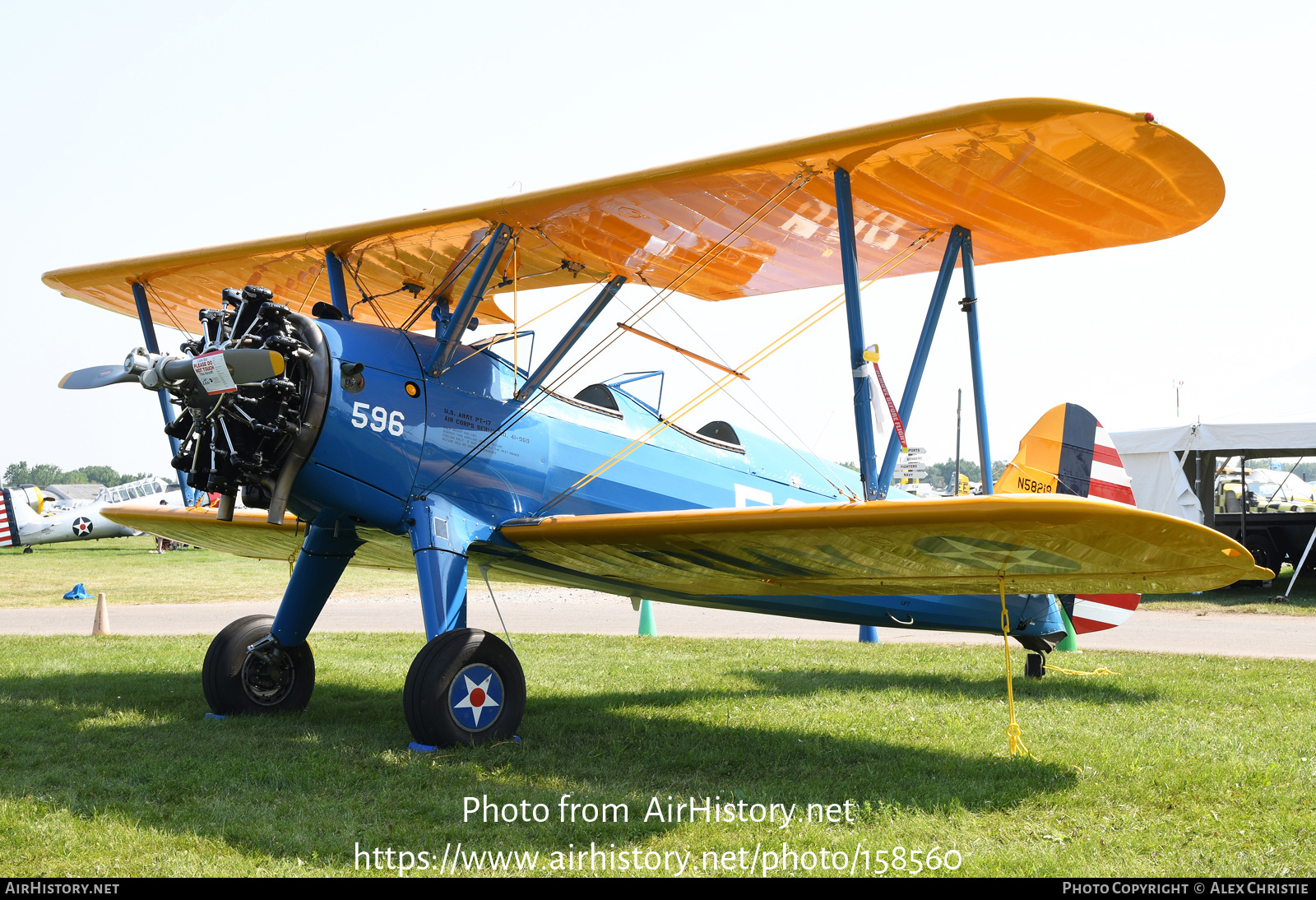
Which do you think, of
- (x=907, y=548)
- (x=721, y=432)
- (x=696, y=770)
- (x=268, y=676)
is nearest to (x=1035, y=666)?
(x=721, y=432)

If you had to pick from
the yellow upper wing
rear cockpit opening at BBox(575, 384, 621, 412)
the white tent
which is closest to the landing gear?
the yellow upper wing

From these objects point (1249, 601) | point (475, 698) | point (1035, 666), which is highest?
point (475, 698)

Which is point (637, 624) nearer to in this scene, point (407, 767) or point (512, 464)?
point (512, 464)

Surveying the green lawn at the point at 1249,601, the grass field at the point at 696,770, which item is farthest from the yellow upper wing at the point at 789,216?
the green lawn at the point at 1249,601

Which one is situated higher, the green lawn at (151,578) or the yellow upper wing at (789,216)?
the yellow upper wing at (789,216)

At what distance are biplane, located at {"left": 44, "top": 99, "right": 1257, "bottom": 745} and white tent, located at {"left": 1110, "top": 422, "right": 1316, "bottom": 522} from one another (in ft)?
34.9

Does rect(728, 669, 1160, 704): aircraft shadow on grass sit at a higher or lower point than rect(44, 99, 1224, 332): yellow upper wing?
lower

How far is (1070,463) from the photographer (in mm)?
7820

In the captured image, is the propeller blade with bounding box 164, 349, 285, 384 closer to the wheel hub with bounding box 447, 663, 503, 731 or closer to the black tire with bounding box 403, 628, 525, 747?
the black tire with bounding box 403, 628, 525, 747

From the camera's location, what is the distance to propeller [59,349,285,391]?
484 cm

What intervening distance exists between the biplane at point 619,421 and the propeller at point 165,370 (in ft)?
0.05

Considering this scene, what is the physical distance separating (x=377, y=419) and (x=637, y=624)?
8.97 meters

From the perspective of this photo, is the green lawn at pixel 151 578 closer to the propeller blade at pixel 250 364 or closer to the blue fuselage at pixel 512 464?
the blue fuselage at pixel 512 464

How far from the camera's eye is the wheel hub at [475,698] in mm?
5152
